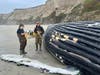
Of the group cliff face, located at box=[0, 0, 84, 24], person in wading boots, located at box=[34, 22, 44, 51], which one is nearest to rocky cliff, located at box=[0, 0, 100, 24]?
cliff face, located at box=[0, 0, 84, 24]

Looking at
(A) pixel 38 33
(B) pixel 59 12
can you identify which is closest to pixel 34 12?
(B) pixel 59 12

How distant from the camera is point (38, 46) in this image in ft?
61.8

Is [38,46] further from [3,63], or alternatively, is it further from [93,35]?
[93,35]

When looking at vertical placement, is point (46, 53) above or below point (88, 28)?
below

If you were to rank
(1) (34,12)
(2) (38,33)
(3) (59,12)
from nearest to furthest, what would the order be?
(2) (38,33), (3) (59,12), (1) (34,12)

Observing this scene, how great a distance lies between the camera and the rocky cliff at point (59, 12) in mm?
59725

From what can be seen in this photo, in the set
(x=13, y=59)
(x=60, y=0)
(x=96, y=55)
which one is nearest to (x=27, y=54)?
(x=13, y=59)

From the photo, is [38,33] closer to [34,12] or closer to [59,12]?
[59,12]

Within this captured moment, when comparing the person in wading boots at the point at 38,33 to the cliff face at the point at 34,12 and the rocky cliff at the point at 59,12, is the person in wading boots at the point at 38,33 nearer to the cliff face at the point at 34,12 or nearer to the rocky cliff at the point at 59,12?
the rocky cliff at the point at 59,12

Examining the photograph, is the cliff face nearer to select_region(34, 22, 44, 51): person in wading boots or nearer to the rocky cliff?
the rocky cliff

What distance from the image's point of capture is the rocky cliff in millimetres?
59725

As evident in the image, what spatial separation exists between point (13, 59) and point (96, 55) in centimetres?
548

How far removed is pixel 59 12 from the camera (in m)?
93.2

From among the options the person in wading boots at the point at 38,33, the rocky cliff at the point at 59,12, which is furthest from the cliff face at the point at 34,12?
the person in wading boots at the point at 38,33
